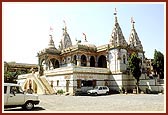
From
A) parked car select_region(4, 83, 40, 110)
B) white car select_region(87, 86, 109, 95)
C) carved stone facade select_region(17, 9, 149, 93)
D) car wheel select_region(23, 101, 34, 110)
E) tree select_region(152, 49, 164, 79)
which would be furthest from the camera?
tree select_region(152, 49, 164, 79)

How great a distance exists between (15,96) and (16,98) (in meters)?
0.13

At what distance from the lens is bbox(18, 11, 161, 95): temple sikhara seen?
101 ft

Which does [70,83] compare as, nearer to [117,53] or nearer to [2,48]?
[117,53]

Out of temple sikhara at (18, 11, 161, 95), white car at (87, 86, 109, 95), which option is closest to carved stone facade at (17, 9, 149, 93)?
temple sikhara at (18, 11, 161, 95)

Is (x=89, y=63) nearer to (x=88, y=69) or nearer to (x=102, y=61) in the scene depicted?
(x=102, y=61)

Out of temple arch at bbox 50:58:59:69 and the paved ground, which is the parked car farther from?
temple arch at bbox 50:58:59:69

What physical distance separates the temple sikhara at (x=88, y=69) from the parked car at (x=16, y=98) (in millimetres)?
14929

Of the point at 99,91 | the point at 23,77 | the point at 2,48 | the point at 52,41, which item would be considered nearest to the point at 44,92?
the point at 99,91

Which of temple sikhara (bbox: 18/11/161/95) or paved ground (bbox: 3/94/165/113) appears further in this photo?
temple sikhara (bbox: 18/11/161/95)

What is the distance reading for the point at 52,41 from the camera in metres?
42.5

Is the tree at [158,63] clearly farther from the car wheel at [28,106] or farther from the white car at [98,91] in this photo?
the car wheel at [28,106]

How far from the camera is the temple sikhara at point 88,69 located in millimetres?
30641

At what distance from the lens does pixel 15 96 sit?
535 inches

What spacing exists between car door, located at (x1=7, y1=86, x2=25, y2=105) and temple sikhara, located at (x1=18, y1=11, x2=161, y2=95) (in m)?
15.4
